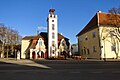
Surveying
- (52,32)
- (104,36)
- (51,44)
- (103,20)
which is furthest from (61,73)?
(52,32)

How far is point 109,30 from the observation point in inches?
2093

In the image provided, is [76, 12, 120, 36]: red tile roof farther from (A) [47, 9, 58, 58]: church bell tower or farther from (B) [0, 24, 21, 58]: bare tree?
(B) [0, 24, 21, 58]: bare tree

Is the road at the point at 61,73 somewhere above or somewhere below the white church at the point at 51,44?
below

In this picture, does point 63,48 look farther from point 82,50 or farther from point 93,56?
point 93,56

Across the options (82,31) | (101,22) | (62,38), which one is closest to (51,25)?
(62,38)

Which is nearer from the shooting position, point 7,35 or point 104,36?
point 104,36

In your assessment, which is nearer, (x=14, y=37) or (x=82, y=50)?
(x=82, y=50)

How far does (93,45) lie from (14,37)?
26829 mm

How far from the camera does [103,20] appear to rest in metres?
54.2

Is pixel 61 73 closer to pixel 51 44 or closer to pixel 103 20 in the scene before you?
pixel 103 20

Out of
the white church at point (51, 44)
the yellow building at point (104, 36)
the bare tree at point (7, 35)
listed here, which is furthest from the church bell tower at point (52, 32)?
the yellow building at point (104, 36)

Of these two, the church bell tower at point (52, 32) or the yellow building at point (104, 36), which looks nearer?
the yellow building at point (104, 36)

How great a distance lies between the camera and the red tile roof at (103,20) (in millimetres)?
49184

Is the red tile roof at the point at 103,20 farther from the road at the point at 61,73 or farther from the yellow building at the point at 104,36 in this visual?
the road at the point at 61,73
